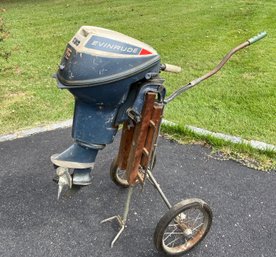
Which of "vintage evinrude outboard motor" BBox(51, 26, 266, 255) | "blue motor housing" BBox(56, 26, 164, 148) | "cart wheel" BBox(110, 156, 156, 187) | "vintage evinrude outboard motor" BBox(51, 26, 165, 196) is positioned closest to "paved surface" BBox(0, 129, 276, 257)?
"cart wheel" BBox(110, 156, 156, 187)

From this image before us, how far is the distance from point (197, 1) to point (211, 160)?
7.80 metres

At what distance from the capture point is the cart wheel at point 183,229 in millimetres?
2509

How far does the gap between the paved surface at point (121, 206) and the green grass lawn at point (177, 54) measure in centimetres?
66

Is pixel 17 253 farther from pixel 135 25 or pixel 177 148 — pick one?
pixel 135 25

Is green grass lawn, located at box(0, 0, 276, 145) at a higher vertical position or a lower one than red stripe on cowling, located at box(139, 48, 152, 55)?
lower

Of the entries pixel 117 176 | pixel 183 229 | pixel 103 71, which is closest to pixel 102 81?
pixel 103 71

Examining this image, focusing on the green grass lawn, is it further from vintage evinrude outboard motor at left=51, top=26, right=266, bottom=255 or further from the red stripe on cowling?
the red stripe on cowling

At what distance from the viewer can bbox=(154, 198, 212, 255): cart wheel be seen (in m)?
2.51

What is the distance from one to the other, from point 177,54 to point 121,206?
4.01 m

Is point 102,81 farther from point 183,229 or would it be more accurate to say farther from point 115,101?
point 183,229

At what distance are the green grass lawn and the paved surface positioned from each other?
0.66m

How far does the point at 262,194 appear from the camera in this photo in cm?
335

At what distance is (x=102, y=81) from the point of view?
6.59 feet

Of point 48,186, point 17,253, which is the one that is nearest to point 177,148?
point 48,186
